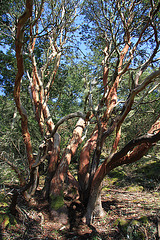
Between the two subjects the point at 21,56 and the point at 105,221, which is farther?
the point at 105,221

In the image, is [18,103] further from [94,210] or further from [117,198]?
[117,198]

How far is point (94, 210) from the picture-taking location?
13.6 ft

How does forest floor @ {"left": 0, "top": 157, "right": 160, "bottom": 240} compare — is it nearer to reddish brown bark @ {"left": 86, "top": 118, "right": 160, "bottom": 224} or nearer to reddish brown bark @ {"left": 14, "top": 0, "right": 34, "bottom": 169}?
reddish brown bark @ {"left": 86, "top": 118, "right": 160, "bottom": 224}

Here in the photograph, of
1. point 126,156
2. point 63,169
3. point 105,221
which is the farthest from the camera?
point 63,169

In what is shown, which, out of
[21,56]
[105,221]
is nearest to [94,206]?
[105,221]

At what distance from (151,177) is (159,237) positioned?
3.88 m

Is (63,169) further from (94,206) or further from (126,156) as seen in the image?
(126,156)

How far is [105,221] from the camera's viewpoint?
4016mm

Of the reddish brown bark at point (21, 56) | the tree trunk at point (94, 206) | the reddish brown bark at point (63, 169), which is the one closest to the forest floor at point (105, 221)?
the tree trunk at point (94, 206)

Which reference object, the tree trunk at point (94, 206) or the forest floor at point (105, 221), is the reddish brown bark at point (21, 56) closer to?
the forest floor at point (105, 221)

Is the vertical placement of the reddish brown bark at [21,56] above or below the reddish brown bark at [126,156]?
above

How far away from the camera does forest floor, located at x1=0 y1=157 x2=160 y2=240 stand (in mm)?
3229

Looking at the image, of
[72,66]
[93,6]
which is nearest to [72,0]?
[93,6]

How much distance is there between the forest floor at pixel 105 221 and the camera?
127 inches
